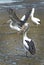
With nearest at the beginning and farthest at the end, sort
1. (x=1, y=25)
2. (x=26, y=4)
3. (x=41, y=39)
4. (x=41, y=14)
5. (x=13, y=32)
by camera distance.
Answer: (x=41, y=39)
(x=13, y=32)
(x=1, y=25)
(x=41, y=14)
(x=26, y=4)

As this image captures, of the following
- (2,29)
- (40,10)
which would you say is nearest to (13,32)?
(2,29)

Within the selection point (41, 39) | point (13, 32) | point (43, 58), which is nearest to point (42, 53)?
point (43, 58)

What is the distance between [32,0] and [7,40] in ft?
9.83

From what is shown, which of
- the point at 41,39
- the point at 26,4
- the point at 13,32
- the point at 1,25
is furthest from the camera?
the point at 26,4

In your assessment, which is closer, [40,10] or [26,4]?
[40,10]

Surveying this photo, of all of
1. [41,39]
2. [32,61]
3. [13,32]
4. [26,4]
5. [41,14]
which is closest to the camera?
[32,61]

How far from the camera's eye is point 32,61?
15.0 ft

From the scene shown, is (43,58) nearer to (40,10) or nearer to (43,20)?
(43,20)

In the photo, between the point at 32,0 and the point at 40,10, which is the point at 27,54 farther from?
the point at 32,0

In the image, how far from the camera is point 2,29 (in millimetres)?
6137

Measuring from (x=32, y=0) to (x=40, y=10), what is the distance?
3.36ft

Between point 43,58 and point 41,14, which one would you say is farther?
point 41,14

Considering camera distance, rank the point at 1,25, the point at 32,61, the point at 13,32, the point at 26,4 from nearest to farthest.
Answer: the point at 32,61
the point at 13,32
the point at 1,25
the point at 26,4

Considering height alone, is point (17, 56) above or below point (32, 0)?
above
